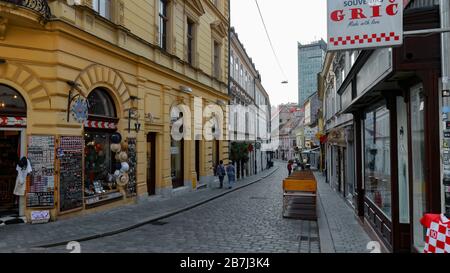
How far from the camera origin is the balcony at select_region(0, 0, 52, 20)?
8.54 m

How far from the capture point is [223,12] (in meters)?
23.9

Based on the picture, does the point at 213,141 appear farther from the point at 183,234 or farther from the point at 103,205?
the point at 183,234

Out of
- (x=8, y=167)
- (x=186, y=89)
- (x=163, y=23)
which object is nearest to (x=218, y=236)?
(x=8, y=167)

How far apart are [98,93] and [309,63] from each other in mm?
65414

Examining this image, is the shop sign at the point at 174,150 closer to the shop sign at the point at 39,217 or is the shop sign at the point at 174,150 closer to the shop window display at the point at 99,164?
the shop window display at the point at 99,164

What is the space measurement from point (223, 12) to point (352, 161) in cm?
1491

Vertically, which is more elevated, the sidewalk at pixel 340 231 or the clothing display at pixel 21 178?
the clothing display at pixel 21 178

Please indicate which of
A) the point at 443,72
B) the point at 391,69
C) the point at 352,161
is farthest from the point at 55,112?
the point at 352,161

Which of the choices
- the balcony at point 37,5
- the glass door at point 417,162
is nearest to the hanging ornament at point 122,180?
the balcony at point 37,5

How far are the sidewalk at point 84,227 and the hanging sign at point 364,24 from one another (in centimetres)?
648

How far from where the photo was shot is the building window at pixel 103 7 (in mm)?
11310

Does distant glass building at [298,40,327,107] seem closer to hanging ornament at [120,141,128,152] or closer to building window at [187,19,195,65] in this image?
building window at [187,19,195,65]

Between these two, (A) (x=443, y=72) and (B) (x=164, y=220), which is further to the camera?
(B) (x=164, y=220)

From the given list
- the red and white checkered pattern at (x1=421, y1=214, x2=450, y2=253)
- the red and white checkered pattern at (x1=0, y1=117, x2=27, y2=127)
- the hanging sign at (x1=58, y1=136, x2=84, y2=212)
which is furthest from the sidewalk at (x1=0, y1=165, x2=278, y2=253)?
the red and white checkered pattern at (x1=421, y1=214, x2=450, y2=253)
